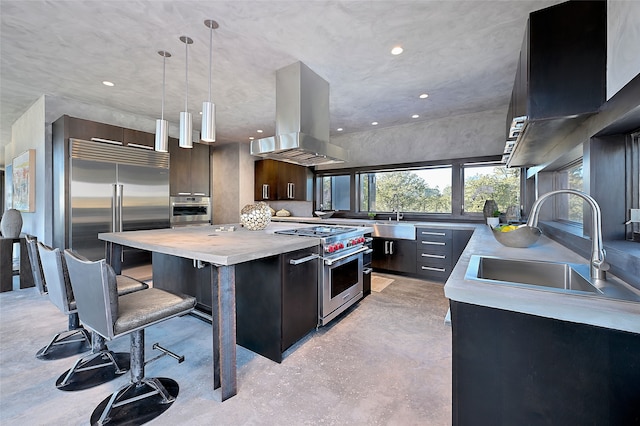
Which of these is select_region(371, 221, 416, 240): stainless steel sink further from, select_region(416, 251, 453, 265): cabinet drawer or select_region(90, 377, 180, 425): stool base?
select_region(90, 377, 180, 425): stool base

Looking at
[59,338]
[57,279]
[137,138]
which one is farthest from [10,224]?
[57,279]

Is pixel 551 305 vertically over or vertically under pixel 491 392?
over

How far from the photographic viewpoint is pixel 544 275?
1562mm

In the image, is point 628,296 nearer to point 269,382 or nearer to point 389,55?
point 269,382

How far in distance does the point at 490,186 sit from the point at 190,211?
5.20 m

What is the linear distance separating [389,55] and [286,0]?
117 cm

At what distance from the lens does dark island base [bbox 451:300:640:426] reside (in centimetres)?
86

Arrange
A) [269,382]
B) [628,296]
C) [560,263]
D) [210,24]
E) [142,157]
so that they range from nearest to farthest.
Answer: [628,296]
[560,263]
[269,382]
[210,24]
[142,157]

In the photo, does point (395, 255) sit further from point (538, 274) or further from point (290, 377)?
point (290, 377)

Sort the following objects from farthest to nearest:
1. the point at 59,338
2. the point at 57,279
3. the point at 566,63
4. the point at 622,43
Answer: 1. the point at 59,338
2. the point at 57,279
3. the point at 566,63
4. the point at 622,43

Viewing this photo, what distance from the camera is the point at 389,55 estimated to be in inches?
103

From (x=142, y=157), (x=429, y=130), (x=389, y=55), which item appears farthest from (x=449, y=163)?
(x=142, y=157)

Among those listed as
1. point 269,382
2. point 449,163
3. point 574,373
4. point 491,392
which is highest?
point 449,163

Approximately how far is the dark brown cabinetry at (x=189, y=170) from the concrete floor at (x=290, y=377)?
2.59 metres
